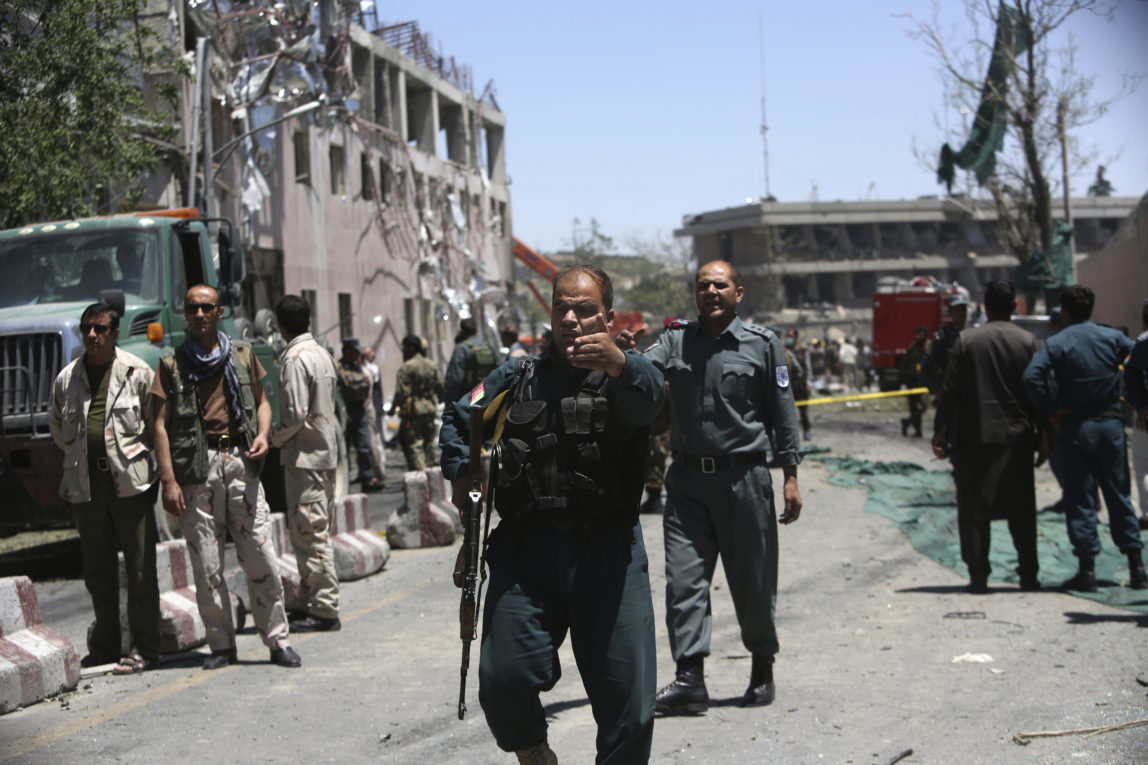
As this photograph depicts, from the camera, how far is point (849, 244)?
3381 inches

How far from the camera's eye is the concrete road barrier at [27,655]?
19.4 ft

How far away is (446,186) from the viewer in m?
42.5

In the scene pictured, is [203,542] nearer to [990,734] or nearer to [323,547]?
[323,547]

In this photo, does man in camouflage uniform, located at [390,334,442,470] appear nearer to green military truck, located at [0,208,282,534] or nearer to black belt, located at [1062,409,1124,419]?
green military truck, located at [0,208,282,534]

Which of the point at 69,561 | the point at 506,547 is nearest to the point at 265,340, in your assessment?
the point at 69,561

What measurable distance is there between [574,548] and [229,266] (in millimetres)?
8309

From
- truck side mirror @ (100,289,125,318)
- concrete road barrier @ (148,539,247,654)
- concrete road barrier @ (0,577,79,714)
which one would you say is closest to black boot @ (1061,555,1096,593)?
concrete road barrier @ (148,539,247,654)

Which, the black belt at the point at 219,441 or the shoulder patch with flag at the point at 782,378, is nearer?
the shoulder patch with flag at the point at 782,378

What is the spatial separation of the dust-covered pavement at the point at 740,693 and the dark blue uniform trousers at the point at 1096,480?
24.6 inches

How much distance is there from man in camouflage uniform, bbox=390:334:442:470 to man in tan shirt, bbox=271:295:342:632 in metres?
7.83

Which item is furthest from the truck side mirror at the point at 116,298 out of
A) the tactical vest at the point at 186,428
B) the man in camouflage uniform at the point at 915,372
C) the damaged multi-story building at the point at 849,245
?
the damaged multi-story building at the point at 849,245

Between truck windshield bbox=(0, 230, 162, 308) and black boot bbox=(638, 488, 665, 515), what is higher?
truck windshield bbox=(0, 230, 162, 308)

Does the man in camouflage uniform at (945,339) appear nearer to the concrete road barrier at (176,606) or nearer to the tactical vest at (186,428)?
the concrete road barrier at (176,606)

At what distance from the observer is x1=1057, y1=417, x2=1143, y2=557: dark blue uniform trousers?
8523 millimetres
